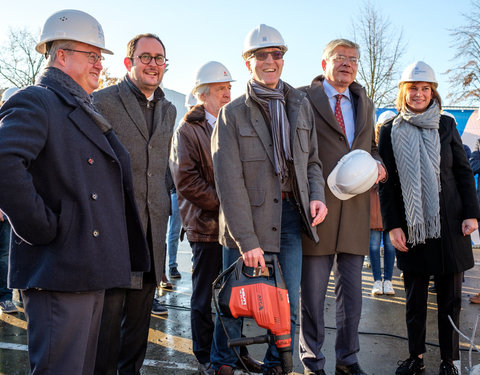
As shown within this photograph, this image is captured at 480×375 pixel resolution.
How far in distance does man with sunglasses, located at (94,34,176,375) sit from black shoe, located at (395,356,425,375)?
193 centimetres

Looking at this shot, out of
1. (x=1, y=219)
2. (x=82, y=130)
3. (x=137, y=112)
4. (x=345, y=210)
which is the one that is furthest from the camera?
(x=1, y=219)

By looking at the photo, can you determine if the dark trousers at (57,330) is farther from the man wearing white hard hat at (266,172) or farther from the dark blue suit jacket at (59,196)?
the man wearing white hard hat at (266,172)

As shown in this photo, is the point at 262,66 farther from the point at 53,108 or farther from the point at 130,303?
the point at 130,303

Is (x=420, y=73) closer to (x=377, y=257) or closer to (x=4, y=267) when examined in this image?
(x=377, y=257)

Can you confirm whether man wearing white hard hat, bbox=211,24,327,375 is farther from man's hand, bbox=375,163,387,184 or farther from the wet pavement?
the wet pavement

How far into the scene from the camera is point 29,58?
28.0 metres

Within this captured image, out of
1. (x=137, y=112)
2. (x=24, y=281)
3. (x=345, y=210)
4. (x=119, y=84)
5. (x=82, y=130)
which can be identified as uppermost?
(x=119, y=84)

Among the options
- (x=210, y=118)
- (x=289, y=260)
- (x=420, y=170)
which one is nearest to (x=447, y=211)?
(x=420, y=170)

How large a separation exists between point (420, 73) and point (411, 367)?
2228mm

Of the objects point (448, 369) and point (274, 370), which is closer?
A: point (274, 370)

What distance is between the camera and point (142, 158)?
304 centimetres

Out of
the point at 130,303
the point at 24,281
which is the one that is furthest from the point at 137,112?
the point at 24,281

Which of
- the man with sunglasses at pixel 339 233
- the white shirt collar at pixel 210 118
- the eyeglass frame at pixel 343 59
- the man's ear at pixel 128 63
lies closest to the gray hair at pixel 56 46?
the man's ear at pixel 128 63

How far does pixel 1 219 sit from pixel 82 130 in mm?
3315
